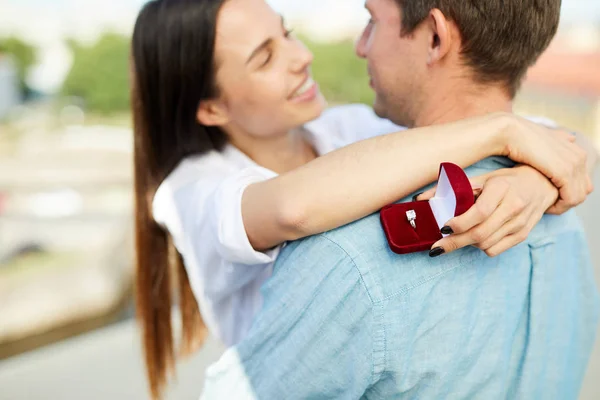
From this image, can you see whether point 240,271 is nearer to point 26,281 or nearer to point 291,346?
point 291,346

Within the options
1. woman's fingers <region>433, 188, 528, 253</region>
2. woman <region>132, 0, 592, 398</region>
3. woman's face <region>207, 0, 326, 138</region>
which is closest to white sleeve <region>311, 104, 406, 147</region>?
woman <region>132, 0, 592, 398</region>

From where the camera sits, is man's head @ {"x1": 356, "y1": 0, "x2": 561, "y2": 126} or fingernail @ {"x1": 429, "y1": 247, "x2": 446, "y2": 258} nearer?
fingernail @ {"x1": 429, "y1": 247, "x2": 446, "y2": 258}

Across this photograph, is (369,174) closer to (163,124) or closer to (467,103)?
(467,103)

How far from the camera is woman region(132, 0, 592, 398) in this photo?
103cm

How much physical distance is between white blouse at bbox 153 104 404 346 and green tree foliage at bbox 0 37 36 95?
1666 cm

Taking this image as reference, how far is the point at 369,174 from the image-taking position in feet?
3.32

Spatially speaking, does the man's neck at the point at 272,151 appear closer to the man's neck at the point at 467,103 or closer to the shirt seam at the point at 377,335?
the man's neck at the point at 467,103

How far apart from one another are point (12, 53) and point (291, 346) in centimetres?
1788

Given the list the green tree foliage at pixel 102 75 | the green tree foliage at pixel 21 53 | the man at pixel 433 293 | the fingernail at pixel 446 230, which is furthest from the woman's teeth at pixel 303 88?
the green tree foliage at pixel 21 53

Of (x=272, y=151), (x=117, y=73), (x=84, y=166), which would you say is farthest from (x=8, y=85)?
(x=272, y=151)

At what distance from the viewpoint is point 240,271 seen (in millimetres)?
1396

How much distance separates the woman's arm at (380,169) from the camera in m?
1.00

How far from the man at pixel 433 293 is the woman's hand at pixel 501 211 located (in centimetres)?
3

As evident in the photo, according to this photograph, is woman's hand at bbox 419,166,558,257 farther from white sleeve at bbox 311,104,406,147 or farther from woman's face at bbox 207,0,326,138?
white sleeve at bbox 311,104,406,147
